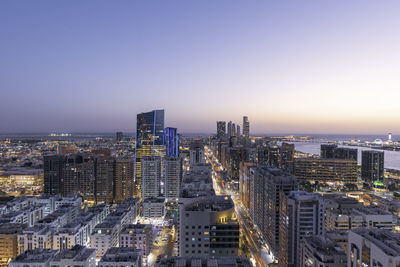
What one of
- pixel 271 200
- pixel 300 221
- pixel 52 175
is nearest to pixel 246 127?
pixel 52 175

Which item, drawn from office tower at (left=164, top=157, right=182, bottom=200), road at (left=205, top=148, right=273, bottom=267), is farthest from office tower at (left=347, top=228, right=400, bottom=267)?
office tower at (left=164, top=157, right=182, bottom=200)

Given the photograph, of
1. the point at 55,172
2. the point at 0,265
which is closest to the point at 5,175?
the point at 55,172

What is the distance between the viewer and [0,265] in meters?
18.5

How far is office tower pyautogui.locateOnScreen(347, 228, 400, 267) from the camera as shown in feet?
25.3

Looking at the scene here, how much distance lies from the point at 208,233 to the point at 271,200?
9755 millimetres

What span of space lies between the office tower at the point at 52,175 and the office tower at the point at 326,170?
34474 millimetres

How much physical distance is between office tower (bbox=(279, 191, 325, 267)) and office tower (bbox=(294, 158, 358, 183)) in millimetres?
30814

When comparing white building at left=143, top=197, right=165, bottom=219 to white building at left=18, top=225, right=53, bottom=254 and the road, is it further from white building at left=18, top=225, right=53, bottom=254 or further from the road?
white building at left=18, top=225, right=53, bottom=254

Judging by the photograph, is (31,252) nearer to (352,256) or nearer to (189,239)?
(189,239)

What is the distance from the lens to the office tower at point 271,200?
2025 cm

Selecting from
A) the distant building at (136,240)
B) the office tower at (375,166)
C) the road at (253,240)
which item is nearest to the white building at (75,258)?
the distant building at (136,240)

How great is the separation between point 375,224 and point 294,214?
526 centimetres

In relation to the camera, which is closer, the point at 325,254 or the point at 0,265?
the point at 325,254

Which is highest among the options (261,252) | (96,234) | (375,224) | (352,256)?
(352,256)
